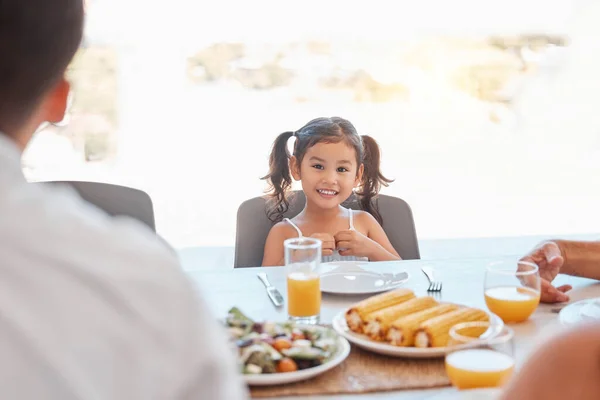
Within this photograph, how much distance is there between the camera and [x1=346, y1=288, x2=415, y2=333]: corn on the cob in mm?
1301

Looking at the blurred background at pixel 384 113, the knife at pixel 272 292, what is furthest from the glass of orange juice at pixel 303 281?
→ the blurred background at pixel 384 113

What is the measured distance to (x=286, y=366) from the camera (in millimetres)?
1132

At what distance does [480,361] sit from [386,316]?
0.81 ft

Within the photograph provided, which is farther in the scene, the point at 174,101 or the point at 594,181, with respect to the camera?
the point at 594,181

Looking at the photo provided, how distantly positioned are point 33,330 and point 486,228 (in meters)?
5.37

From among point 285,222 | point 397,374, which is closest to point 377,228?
point 285,222

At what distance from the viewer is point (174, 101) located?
549cm

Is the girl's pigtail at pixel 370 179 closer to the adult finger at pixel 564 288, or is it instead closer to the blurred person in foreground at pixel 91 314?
the adult finger at pixel 564 288

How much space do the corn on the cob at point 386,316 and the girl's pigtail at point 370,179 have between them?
1.12m

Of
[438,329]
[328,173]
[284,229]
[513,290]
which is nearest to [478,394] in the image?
[438,329]

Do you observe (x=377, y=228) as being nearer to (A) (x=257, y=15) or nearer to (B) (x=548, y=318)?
(B) (x=548, y=318)

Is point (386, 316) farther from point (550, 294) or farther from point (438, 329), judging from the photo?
point (550, 294)

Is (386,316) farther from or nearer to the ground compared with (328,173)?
nearer to the ground

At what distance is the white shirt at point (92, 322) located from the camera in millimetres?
424
